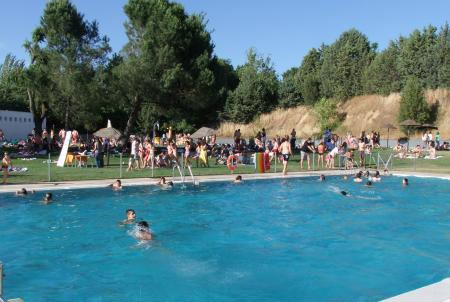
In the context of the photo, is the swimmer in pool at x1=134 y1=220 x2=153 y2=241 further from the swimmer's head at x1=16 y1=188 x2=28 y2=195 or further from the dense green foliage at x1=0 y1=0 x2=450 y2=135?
the dense green foliage at x1=0 y1=0 x2=450 y2=135

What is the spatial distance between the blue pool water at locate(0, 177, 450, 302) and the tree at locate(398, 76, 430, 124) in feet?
81.5

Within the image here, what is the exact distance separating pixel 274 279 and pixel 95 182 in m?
9.91

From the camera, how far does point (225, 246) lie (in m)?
10.9

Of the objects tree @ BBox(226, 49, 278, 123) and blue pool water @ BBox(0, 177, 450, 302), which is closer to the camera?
blue pool water @ BBox(0, 177, 450, 302)

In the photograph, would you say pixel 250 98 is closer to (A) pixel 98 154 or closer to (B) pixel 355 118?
(B) pixel 355 118

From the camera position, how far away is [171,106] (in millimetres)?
35156

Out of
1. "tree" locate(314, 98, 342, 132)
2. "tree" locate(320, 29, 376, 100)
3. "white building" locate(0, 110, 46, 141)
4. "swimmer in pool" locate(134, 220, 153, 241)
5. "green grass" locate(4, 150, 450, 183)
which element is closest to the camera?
"swimmer in pool" locate(134, 220, 153, 241)

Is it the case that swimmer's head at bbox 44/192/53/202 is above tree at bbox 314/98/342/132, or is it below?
below

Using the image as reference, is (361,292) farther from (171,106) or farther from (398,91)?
(398,91)

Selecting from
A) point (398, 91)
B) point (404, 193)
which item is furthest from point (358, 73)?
point (404, 193)

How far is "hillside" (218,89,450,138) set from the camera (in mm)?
42653

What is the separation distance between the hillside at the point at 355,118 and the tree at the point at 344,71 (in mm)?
1294

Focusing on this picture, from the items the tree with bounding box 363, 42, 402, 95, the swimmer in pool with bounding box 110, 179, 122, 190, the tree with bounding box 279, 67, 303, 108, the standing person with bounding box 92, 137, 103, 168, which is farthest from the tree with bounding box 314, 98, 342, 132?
the swimmer in pool with bounding box 110, 179, 122, 190

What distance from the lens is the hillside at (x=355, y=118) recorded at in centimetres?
4265
